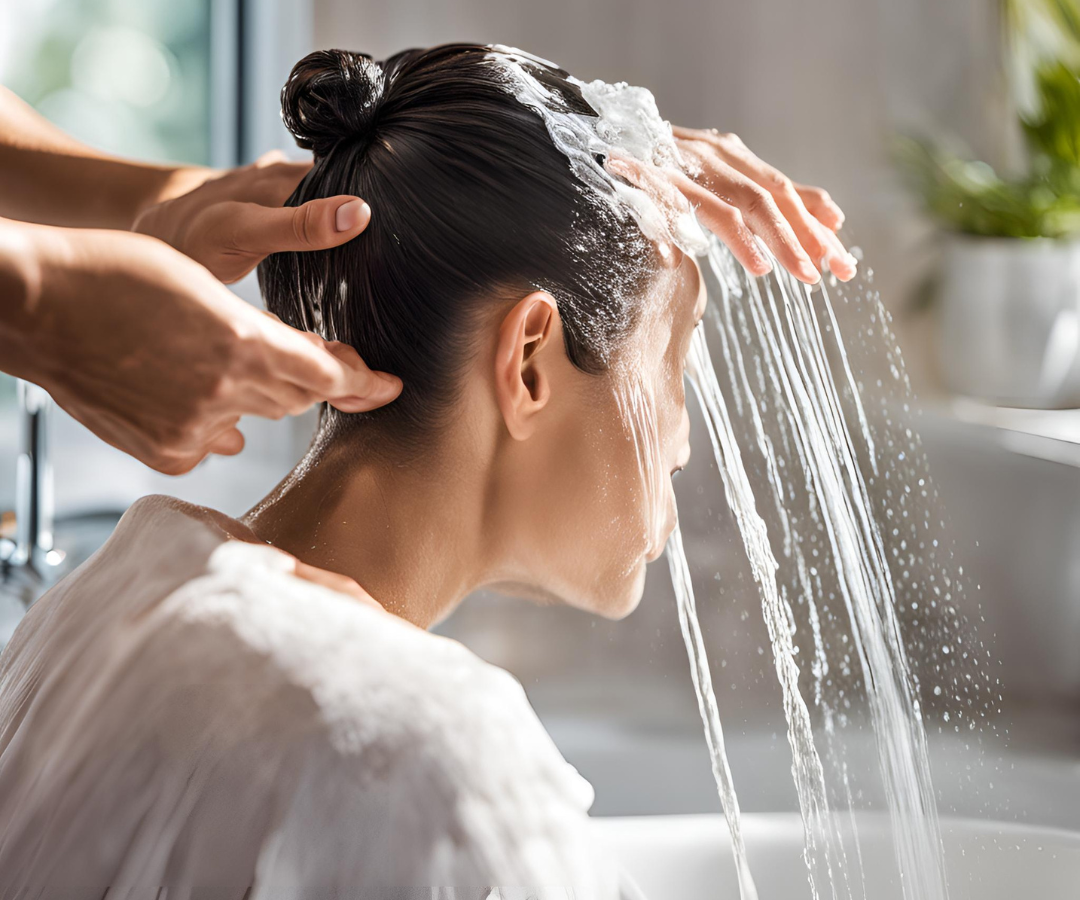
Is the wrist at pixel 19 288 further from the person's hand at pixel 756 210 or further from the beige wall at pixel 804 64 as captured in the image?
the beige wall at pixel 804 64

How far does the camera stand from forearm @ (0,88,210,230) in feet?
2.71

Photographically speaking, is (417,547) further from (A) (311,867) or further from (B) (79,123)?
(B) (79,123)

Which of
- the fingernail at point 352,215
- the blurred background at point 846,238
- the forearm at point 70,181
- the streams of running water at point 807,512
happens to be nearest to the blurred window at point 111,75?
the blurred background at point 846,238

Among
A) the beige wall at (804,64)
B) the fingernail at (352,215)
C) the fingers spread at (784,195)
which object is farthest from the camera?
the beige wall at (804,64)

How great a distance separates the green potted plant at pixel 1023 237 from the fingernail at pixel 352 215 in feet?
2.93

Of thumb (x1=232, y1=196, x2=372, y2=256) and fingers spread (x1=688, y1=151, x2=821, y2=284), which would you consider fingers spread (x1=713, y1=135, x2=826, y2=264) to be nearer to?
fingers spread (x1=688, y1=151, x2=821, y2=284)

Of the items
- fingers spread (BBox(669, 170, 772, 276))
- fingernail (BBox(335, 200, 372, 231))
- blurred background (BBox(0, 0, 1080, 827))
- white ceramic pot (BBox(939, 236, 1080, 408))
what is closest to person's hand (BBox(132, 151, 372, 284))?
fingernail (BBox(335, 200, 372, 231))

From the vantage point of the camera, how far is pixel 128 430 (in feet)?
1.53

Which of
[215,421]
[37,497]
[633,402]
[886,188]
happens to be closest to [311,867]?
[215,421]

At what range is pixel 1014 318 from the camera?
1.20 meters

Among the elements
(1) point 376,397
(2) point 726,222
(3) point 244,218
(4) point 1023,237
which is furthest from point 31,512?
(4) point 1023,237

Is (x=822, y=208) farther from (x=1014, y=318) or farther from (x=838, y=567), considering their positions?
(x=1014, y=318)

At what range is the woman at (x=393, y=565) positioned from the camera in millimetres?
439

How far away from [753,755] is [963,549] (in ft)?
1.29
